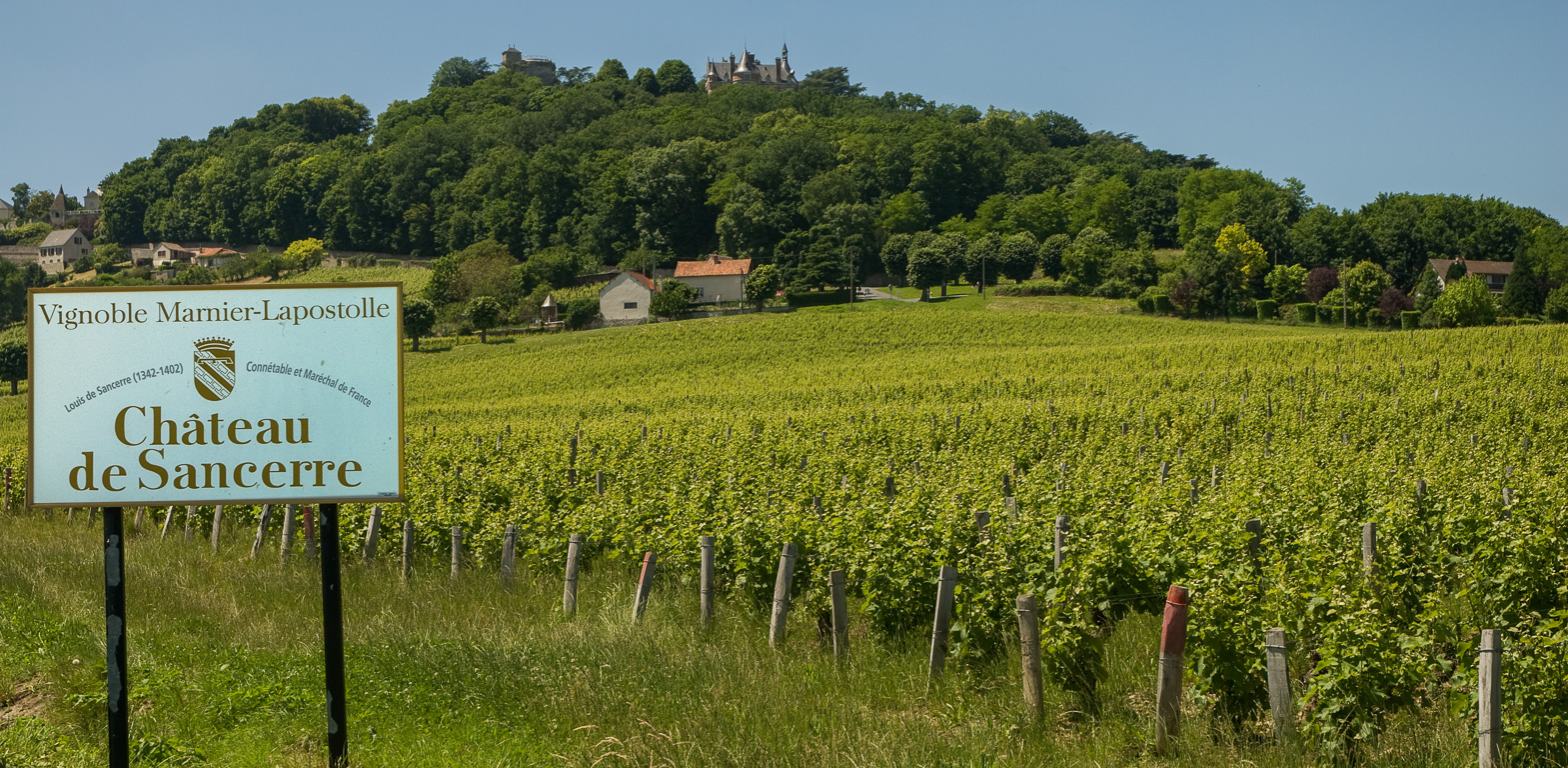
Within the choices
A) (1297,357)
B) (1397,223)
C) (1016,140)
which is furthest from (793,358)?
(1016,140)

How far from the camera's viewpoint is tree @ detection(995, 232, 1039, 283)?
88125 millimetres

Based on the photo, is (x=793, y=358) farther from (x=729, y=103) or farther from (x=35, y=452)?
(x=729, y=103)

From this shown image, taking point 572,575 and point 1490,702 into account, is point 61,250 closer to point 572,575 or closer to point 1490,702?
point 572,575

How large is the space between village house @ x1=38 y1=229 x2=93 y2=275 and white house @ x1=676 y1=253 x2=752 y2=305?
300ft

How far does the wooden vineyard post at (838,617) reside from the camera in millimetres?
7422

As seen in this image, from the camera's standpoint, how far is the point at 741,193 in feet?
347

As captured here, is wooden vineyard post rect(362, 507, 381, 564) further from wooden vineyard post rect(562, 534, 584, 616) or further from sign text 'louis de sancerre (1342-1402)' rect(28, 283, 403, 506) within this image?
sign text 'louis de sancerre (1342-1402)' rect(28, 283, 403, 506)

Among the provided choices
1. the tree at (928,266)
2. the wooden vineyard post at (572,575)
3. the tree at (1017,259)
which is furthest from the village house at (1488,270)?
the wooden vineyard post at (572,575)

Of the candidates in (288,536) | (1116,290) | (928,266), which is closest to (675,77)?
(928,266)

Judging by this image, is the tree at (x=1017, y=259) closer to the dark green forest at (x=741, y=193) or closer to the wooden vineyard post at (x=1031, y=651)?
the dark green forest at (x=741, y=193)

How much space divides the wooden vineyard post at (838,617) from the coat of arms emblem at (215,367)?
3958 millimetres

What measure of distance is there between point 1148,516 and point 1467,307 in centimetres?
6385

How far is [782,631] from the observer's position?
795 centimetres

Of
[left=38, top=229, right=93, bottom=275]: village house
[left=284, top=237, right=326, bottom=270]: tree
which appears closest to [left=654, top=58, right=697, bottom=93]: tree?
[left=284, top=237, right=326, bottom=270]: tree
